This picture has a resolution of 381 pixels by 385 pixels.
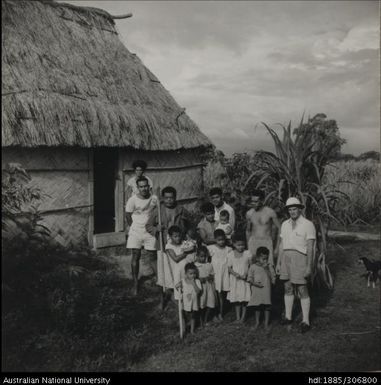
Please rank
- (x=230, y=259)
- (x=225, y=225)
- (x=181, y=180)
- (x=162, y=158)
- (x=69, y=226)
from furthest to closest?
(x=181, y=180), (x=162, y=158), (x=69, y=226), (x=225, y=225), (x=230, y=259)

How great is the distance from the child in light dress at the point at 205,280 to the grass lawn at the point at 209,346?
0.24m

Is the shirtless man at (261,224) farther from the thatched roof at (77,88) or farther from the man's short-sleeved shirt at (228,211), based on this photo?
the thatched roof at (77,88)

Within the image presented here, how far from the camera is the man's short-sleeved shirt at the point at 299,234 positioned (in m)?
4.76

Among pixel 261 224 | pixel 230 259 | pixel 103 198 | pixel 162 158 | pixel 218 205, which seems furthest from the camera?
pixel 103 198

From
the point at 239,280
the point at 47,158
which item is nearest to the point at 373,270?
the point at 239,280

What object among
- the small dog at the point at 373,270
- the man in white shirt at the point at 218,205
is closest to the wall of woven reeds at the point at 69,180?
the man in white shirt at the point at 218,205

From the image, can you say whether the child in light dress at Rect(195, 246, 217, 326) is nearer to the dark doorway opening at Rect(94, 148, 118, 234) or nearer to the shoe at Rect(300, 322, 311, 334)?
the shoe at Rect(300, 322, 311, 334)

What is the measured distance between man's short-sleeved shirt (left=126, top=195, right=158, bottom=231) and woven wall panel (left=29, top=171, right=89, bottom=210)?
1.72 metres

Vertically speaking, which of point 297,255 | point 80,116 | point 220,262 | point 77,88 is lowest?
point 220,262

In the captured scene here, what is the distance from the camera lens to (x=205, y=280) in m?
4.88

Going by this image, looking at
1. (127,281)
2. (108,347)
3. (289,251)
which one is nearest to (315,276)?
(289,251)

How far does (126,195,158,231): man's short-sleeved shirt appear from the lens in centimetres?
573

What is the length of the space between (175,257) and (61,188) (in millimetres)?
3021

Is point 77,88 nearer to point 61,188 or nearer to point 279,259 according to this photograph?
point 61,188
